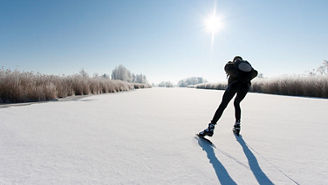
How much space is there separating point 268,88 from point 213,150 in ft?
31.8

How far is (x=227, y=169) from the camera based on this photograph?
31.0 inches

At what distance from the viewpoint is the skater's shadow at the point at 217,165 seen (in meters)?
0.69

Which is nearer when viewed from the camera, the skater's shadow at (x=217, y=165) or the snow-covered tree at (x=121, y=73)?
the skater's shadow at (x=217, y=165)

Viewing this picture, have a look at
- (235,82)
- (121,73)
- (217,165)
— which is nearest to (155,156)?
(217,165)

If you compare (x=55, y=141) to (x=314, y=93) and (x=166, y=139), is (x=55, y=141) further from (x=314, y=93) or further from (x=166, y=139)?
(x=314, y=93)

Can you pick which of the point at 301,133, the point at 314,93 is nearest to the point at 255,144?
the point at 301,133

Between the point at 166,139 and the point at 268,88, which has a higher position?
the point at 268,88

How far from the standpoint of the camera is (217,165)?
83 centimetres

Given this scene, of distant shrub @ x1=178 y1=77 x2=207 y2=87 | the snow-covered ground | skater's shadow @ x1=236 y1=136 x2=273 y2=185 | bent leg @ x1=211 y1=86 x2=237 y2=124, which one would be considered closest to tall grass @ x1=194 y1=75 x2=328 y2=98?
the snow-covered ground

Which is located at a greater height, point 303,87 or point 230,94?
point 303,87

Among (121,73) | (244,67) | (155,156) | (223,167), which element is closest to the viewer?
(223,167)

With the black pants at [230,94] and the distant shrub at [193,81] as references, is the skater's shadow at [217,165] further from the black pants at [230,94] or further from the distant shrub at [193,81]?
the distant shrub at [193,81]

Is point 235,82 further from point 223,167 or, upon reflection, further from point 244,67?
point 223,167

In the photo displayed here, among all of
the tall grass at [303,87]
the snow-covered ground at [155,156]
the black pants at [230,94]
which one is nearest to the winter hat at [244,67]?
the black pants at [230,94]
